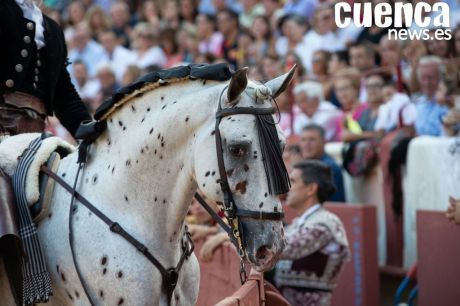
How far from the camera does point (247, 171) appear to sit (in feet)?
10.4

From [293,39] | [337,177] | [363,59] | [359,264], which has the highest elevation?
[293,39]

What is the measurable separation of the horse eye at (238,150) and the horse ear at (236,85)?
6.3 inches

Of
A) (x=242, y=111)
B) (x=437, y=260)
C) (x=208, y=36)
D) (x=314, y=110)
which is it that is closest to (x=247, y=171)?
(x=242, y=111)

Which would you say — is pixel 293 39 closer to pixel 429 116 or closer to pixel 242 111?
pixel 429 116

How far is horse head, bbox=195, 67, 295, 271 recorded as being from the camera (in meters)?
3.12

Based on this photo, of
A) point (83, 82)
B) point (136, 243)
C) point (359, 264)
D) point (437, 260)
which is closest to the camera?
point (136, 243)

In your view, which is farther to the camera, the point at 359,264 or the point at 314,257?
the point at 359,264

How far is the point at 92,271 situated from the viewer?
3.31 metres

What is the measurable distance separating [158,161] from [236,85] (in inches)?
17.0

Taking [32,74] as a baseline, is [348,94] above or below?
Result: below

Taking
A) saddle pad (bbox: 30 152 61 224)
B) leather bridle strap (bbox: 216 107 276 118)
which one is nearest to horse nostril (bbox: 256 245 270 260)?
leather bridle strap (bbox: 216 107 276 118)

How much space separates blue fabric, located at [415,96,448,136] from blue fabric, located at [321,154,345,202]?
0.74 meters

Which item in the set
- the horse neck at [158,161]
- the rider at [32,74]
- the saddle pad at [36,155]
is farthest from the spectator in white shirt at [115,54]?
the horse neck at [158,161]

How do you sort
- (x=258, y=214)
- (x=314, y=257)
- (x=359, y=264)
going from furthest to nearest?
(x=359, y=264) → (x=314, y=257) → (x=258, y=214)
